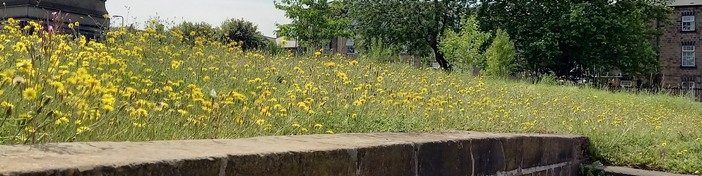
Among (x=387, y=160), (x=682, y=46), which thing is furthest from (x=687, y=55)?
(x=387, y=160)

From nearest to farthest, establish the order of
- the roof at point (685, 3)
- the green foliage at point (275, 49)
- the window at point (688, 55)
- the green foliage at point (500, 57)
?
the green foliage at point (275, 49)
the green foliage at point (500, 57)
the roof at point (685, 3)
the window at point (688, 55)

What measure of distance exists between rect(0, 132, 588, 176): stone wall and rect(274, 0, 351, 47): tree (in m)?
24.3

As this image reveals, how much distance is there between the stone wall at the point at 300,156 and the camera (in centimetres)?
177

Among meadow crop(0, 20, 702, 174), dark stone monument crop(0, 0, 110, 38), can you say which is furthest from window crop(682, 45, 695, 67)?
dark stone monument crop(0, 0, 110, 38)

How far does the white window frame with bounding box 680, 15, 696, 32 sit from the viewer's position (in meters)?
39.4

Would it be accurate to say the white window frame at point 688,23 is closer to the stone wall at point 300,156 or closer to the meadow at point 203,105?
the meadow at point 203,105

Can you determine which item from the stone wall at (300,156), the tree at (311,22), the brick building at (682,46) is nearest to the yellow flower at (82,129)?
the stone wall at (300,156)

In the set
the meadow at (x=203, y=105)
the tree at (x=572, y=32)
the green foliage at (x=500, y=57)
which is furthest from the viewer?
the tree at (x=572, y=32)

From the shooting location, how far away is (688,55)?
1563 inches

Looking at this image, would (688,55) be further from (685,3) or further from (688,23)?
(685,3)

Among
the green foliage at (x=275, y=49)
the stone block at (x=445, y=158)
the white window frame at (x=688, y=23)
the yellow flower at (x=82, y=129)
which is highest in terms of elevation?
the white window frame at (x=688, y=23)

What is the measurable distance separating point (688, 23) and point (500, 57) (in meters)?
22.9

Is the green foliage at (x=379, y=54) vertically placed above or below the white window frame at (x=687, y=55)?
below

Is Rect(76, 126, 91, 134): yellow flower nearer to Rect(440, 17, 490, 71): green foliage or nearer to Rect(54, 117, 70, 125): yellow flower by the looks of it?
Rect(54, 117, 70, 125): yellow flower
